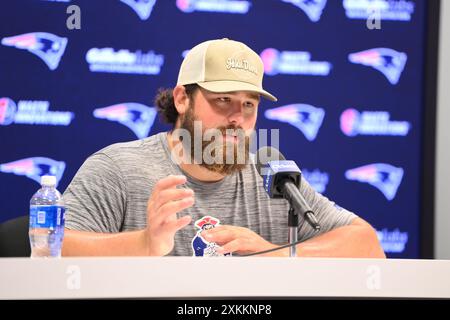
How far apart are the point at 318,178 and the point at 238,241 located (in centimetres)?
133

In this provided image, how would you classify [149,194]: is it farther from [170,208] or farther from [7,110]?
[7,110]

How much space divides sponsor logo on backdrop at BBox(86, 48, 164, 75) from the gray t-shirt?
2.16ft

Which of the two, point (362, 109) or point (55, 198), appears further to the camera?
point (362, 109)

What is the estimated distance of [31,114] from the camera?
290cm

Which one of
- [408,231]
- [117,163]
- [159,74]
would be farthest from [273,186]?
[408,231]

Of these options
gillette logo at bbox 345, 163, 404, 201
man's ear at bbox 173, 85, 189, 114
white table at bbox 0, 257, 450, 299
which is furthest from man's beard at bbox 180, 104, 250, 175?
white table at bbox 0, 257, 450, 299

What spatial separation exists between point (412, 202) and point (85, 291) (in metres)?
2.50

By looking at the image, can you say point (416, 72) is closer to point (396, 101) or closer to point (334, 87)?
point (396, 101)

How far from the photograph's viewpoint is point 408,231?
10.3 feet

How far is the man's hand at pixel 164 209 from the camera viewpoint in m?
1.63

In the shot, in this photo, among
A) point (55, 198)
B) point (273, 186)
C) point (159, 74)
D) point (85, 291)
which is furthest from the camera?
point (159, 74)

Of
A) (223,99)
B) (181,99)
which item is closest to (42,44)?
(181,99)

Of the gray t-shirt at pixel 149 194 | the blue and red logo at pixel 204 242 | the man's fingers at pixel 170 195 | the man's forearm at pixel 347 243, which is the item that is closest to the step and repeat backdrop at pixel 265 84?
the gray t-shirt at pixel 149 194
